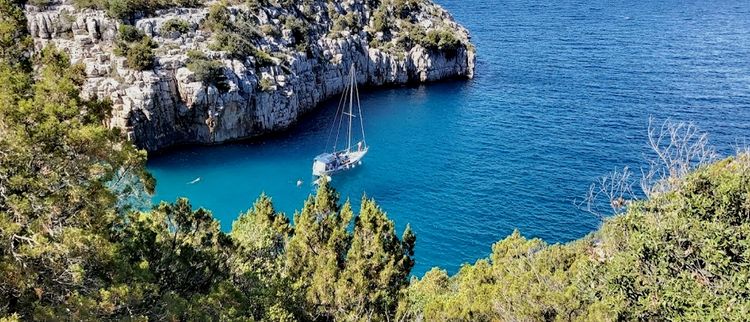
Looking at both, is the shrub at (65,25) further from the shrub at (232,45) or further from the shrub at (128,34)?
the shrub at (232,45)

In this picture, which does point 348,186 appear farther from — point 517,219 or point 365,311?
point 365,311

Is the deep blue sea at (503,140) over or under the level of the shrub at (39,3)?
under

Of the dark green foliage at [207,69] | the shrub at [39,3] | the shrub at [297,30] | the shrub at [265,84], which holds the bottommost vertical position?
the shrub at [265,84]

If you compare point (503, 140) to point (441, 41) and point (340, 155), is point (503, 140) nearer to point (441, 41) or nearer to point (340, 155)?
point (340, 155)

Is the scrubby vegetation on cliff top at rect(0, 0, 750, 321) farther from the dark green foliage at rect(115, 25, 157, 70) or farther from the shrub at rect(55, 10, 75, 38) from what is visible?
the shrub at rect(55, 10, 75, 38)

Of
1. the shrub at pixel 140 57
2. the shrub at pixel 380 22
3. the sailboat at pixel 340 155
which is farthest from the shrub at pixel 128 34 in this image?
the shrub at pixel 380 22

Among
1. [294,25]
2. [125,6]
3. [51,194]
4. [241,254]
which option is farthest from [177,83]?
[51,194]

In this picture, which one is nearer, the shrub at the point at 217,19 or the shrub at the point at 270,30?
the shrub at the point at 217,19
